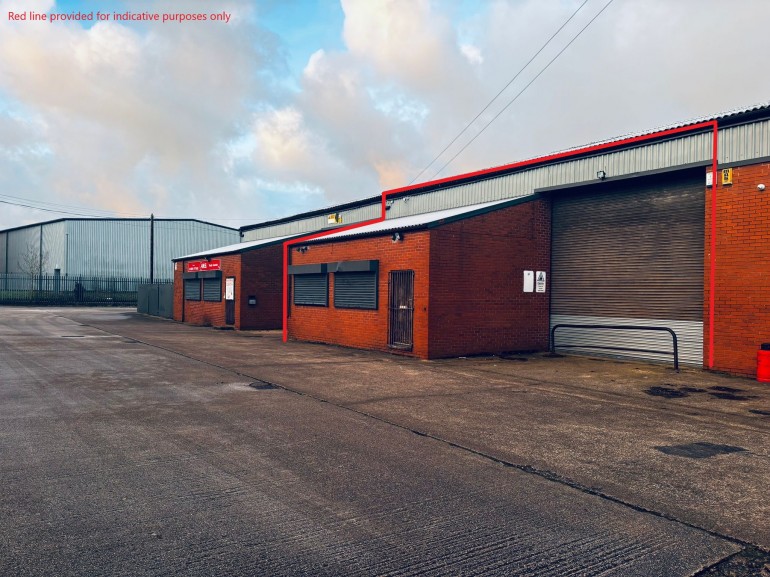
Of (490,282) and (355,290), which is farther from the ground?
(490,282)

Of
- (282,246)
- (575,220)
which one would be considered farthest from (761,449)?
(282,246)

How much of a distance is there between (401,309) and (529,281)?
3.75 metres

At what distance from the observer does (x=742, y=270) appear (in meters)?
12.5

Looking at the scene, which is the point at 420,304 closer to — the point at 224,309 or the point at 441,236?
the point at 441,236

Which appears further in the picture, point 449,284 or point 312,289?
point 312,289

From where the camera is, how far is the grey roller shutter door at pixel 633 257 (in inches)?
544

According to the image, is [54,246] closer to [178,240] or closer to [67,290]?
[67,290]

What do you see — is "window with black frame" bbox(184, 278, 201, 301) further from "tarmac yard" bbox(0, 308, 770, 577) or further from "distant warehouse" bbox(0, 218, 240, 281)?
"distant warehouse" bbox(0, 218, 240, 281)

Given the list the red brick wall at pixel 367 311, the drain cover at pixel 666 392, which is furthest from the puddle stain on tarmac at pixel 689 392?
the red brick wall at pixel 367 311

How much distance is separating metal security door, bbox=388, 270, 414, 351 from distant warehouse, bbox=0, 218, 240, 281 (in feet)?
149

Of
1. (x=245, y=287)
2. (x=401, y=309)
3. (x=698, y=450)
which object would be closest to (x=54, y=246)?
(x=245, y=287)

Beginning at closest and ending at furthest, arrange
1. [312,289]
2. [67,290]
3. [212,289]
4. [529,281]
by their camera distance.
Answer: [529,281]
[312,289]
[212,289]
[67,290]

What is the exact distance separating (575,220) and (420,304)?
5.08m

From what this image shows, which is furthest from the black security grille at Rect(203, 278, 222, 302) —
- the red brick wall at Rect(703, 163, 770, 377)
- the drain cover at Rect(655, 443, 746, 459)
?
the drain cover at Rect(655, 443, 746, 459)
